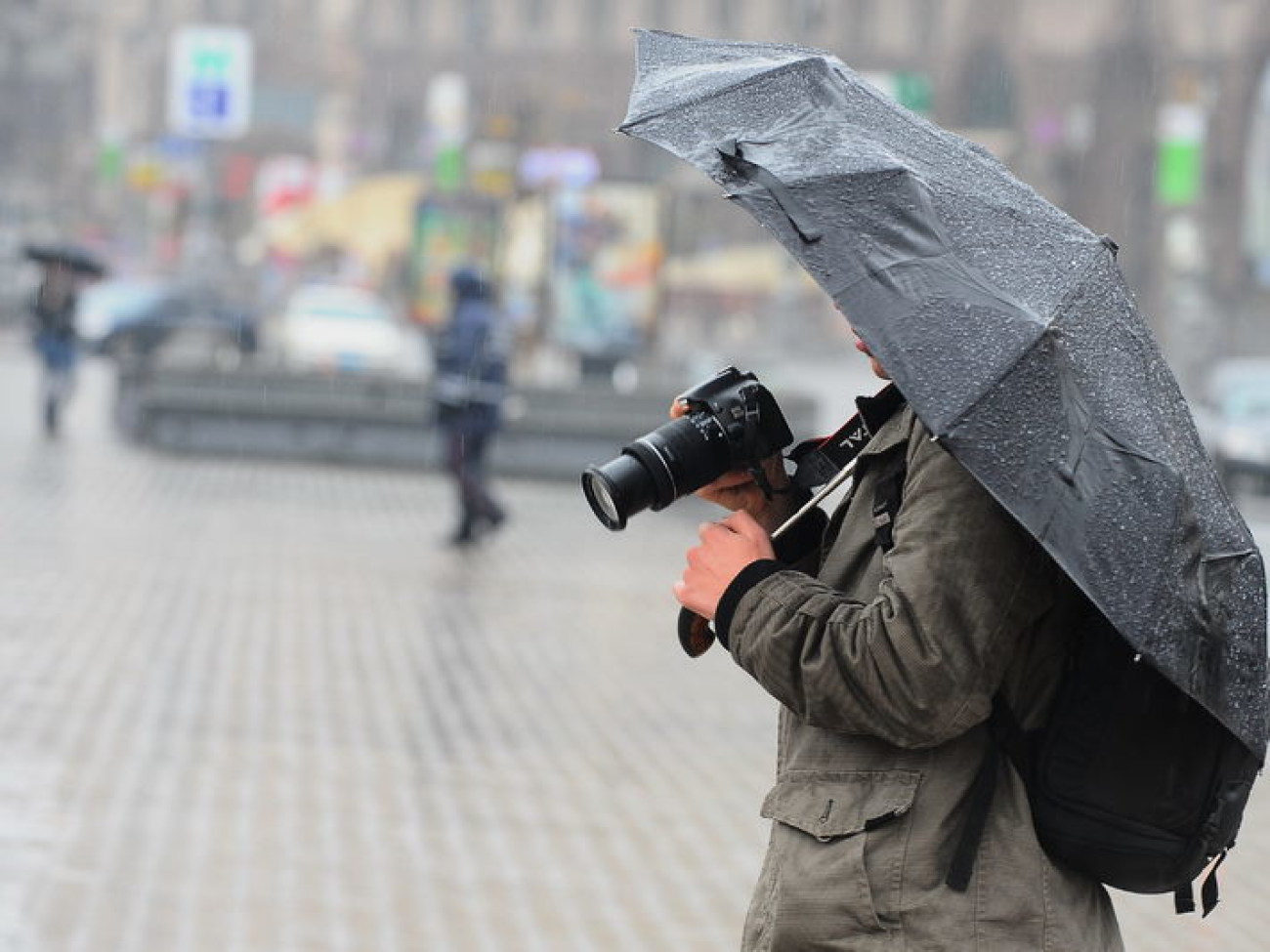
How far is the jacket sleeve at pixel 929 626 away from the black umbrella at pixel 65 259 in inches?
767

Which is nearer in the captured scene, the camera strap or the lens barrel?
the lens barrel

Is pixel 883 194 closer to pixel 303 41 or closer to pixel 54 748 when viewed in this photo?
pixel 54 748

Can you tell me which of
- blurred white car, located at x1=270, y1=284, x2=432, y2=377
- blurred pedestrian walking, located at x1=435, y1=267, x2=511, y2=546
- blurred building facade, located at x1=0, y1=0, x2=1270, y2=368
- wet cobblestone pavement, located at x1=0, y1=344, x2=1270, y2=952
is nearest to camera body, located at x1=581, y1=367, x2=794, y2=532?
wet cobblestone pavement, located at x1=0, y1=344, x2=1270, y2=952

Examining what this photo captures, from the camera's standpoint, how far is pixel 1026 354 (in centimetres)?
256

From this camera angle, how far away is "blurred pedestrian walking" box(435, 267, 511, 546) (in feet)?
45.4

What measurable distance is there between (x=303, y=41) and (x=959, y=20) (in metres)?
27.2

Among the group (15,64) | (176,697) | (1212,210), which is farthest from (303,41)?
(176,697)

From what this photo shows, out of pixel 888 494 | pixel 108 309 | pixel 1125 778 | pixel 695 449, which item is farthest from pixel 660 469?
pixel 108 309

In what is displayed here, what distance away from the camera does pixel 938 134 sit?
2.96m

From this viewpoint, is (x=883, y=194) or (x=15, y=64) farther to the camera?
(x=15, y=64)

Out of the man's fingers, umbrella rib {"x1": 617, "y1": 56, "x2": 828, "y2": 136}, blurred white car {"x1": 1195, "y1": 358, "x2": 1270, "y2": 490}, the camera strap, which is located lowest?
blurred white car {"x1": 1195, "y1": 358, "x2": 1270, "y2": 490}

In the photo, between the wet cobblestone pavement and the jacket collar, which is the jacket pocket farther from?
the wet cobblestone pavement

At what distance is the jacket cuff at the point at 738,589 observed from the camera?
275 cm

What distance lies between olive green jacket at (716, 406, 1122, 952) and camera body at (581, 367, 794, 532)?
0.19 metres
